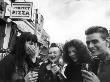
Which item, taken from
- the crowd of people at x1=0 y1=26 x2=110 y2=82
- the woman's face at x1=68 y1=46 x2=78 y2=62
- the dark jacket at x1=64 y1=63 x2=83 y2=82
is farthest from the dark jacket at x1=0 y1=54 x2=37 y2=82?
the woman's face at x1=68 y1=46 x2=78 y2=62

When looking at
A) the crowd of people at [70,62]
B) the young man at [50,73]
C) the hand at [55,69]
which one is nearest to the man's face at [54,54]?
the young man at [50,73]

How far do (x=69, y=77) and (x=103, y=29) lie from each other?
3.31ft

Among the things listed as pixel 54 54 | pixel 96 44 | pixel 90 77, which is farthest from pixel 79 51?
pixel 90 77

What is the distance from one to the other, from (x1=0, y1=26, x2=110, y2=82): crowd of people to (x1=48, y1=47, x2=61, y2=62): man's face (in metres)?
0.32

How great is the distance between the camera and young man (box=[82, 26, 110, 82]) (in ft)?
11.3

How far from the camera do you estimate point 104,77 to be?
11.8 feet

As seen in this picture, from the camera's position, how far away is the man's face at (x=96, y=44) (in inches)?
158

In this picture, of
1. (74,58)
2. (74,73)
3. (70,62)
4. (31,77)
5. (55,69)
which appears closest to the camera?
(31,77)

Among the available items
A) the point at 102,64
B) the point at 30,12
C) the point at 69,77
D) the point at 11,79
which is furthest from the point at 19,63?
the point at 30,12

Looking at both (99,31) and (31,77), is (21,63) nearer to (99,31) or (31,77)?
(31,77)

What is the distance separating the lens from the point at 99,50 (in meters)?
4.02

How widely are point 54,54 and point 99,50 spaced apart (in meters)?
1.85

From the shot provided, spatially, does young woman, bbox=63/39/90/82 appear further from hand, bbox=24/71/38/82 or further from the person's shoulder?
the person's shoulder

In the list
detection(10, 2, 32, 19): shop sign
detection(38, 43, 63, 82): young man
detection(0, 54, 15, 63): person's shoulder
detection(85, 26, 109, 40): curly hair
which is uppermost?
detection(10, 2, 32, 19): shop sign
